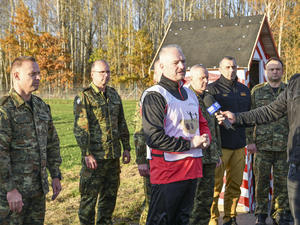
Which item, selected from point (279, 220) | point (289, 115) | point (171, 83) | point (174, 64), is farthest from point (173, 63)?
point (279, 220)

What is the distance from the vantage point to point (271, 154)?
15.6ft

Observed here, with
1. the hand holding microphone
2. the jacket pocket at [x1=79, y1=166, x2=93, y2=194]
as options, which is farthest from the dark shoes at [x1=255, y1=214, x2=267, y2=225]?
the hand holding microphone

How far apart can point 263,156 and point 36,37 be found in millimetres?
32872

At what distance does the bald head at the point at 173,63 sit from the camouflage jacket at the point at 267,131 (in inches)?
93.3

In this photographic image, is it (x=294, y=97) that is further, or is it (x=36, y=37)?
(x=36, y=37)

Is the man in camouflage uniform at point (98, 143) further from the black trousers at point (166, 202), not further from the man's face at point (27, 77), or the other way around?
the black trousers at point (166, 202)

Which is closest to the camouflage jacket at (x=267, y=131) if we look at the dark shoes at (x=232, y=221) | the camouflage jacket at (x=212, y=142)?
the camouflage jacket at (x=212, y=142)

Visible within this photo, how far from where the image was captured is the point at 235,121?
3.14 metres

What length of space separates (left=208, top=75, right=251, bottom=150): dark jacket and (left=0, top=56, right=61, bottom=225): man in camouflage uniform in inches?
103

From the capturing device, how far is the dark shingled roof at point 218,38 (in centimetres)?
553

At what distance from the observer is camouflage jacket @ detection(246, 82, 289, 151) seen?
468 centimetres

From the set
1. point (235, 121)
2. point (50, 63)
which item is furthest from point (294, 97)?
point (50, 63)

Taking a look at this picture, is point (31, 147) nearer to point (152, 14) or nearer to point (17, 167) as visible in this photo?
point (17, 167)

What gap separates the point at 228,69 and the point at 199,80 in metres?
0.68
